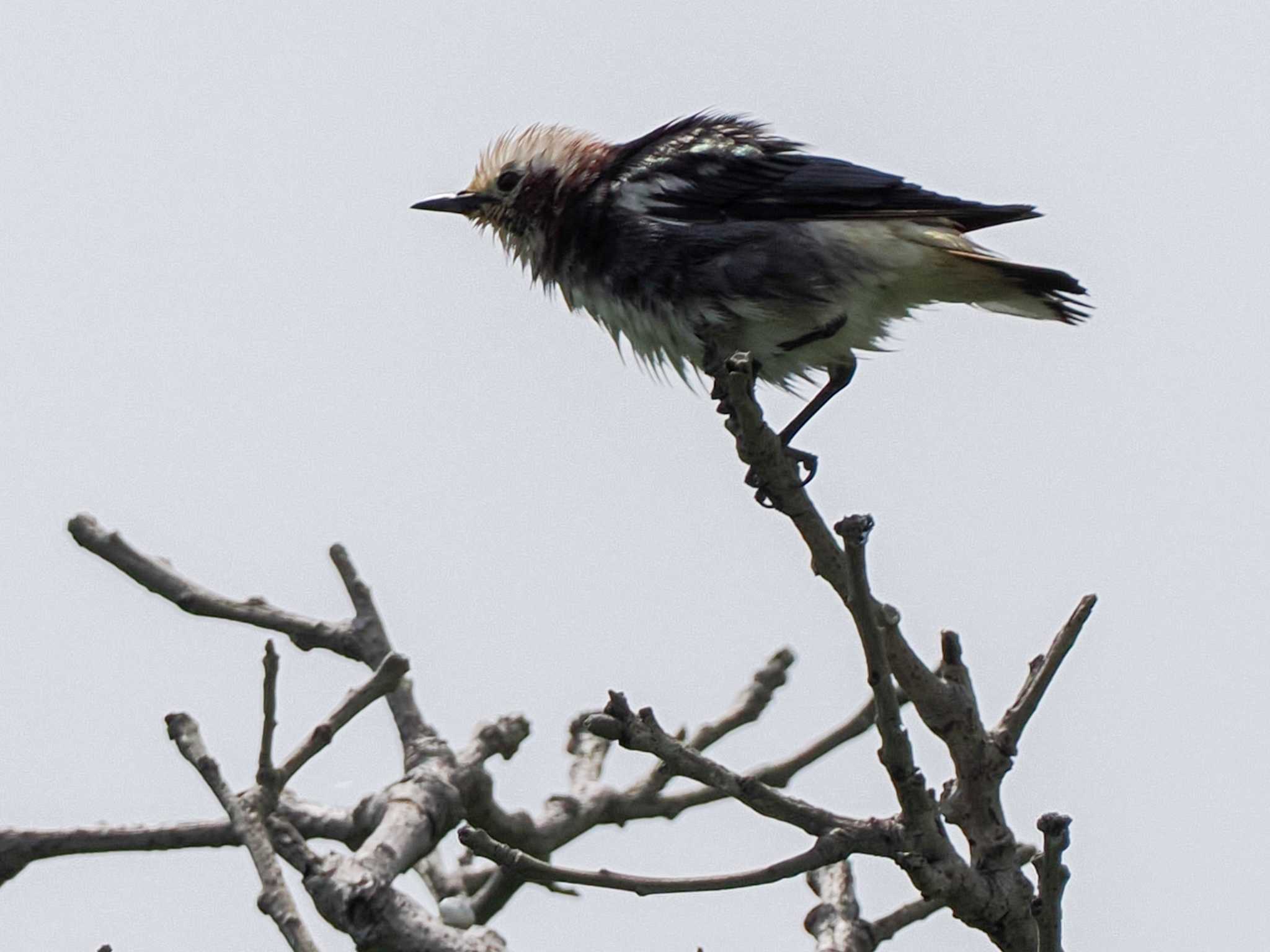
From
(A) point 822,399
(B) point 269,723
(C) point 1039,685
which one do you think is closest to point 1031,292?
(A) point 822,399

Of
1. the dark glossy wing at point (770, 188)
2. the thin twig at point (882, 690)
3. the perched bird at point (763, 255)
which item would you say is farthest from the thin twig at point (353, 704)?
the dark glossy wing at point (770, 188)

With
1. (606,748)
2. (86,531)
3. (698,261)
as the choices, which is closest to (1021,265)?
(698,261)

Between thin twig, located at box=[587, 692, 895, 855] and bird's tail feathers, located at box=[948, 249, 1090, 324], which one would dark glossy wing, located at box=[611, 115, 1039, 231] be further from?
thin twig, located at box=[587, 692, 895, 855]

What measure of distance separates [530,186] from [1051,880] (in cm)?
474

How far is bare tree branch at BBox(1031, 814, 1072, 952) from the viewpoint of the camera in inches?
142

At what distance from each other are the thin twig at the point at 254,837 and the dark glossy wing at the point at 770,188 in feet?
11.3

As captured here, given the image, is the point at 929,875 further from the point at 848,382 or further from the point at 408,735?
the point at 848,382

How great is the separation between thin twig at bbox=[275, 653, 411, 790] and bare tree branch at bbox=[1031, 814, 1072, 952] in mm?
Answer: 1800

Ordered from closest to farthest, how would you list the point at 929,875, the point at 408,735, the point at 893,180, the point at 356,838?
1. the point at 929,875
2. the point at 356,838
3. the point at 408,735
4. the point at 893,180

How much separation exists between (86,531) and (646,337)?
228cm

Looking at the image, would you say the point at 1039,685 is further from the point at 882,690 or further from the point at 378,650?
the point at 378,650

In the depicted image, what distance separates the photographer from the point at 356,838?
5.54 m

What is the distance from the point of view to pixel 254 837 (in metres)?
3.88

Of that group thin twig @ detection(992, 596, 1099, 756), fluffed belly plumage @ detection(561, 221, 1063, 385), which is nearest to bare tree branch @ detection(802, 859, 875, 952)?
thin twig @ detection(992, 596, 1099, 756)
